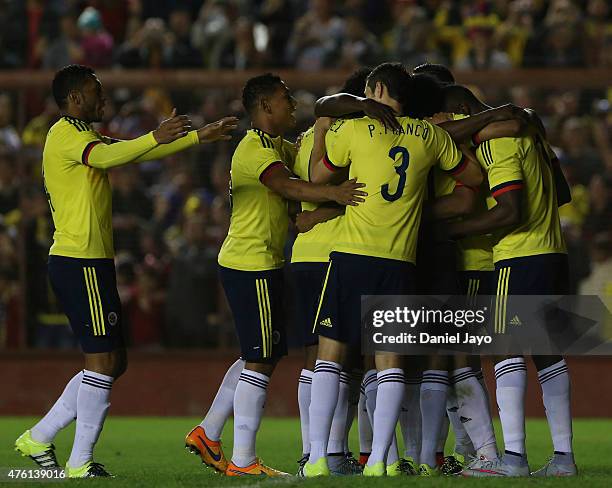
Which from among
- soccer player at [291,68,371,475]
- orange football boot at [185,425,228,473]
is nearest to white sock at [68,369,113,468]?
orange football boot at [185,425,228,473]

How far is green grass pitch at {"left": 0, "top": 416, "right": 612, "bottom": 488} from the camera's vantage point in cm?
700

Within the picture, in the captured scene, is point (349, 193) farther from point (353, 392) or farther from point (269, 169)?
point (353, 392)

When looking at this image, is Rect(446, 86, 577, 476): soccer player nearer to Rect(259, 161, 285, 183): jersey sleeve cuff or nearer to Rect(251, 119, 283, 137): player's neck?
Rect(259, 161, 285, 183): jersey sleeve cuff

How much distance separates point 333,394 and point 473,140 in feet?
5.50

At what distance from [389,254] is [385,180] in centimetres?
39

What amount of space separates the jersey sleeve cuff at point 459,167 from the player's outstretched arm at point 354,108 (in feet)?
1.48

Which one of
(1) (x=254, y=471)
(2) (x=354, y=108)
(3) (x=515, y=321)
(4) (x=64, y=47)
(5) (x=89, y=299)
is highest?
(4) (x=64, y=47)

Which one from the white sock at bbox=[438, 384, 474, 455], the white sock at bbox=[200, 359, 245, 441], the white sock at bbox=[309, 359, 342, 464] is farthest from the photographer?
the white sock at bbox=[200, 359, 245, 441]

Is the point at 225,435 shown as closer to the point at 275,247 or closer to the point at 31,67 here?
the point at 275,247

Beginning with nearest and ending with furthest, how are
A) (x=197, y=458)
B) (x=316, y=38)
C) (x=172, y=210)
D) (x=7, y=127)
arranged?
(x=197, y=458)
(x=172, y=210)
(x=7, y=127)
(x=316, y=38)

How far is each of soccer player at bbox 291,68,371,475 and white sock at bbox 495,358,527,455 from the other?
86 cm

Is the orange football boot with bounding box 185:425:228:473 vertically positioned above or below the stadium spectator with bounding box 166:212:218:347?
below

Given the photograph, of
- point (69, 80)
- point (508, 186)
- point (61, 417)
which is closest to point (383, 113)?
point (508, 186)

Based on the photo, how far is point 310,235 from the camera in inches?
328
